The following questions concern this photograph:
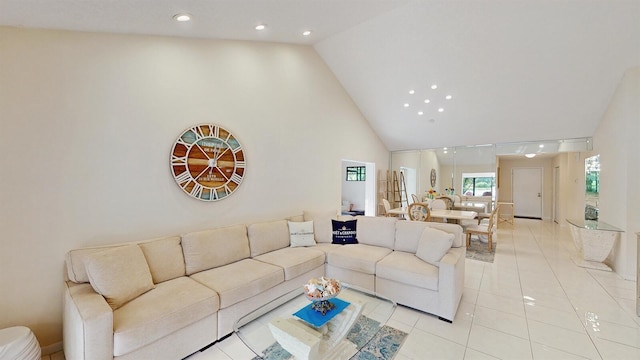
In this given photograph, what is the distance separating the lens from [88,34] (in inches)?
98.5

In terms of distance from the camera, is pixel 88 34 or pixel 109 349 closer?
pixel 109 349

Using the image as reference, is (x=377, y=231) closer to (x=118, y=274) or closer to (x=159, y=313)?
(x=159, y=313)

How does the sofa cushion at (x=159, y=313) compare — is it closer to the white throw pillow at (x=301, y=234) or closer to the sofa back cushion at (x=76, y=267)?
the sofa back cushion at (x=76, y=267)

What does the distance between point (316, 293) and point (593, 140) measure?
21.8 feet

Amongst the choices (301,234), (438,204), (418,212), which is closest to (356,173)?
(438,204)

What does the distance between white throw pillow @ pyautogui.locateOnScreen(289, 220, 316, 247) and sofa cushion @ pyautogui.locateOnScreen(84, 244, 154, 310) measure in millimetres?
1834

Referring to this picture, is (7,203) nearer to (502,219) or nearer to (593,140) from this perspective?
(593,140)

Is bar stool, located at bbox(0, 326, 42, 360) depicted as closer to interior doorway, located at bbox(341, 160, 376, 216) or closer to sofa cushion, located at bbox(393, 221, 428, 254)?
sofa cushion, located at bbox(393, 221, 428, 254)

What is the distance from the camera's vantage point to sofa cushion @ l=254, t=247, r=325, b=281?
3.05 m

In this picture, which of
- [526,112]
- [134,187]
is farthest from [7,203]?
[526,112]

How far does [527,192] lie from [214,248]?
1112 centimetres

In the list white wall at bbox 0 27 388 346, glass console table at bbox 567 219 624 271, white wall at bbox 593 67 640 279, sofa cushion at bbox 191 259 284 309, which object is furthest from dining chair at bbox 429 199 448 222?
sofa cushion at bbox 191 259 284 309

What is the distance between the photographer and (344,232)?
13.2 ft

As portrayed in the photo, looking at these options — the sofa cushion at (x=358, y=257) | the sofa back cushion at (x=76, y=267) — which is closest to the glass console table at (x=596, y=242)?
the sofa cushion at (x=358, y=257)
